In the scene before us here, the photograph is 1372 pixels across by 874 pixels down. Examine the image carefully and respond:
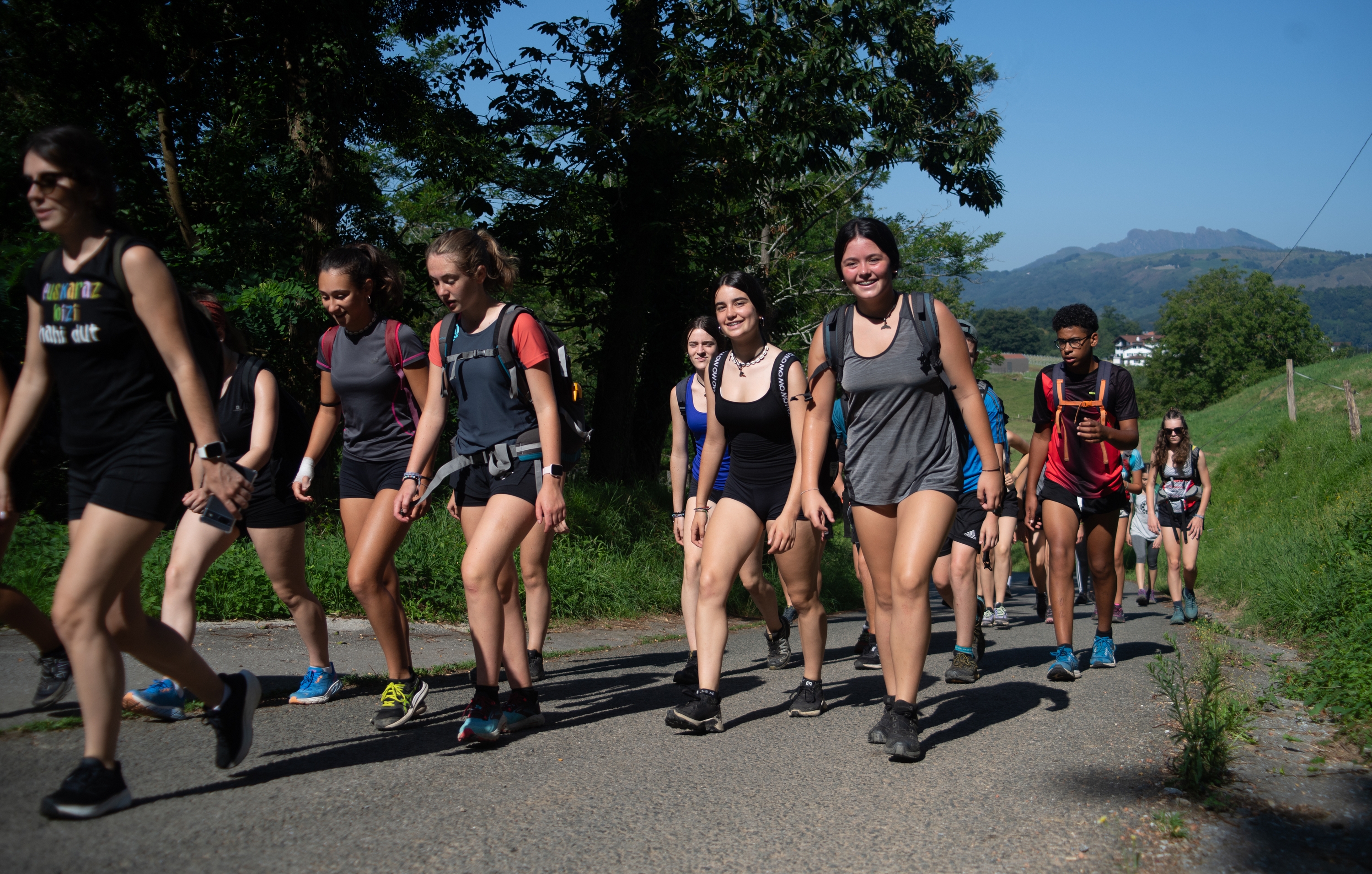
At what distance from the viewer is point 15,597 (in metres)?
4.41

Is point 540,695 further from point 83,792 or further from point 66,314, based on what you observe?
point 66,314

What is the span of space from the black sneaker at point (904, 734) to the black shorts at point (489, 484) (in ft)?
5.81

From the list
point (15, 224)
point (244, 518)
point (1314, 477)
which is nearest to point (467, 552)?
point (244, 518)

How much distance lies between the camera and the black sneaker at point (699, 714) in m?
4.62

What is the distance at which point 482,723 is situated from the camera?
13.8ft

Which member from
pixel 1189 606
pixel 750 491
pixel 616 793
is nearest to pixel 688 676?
pixel 750 491

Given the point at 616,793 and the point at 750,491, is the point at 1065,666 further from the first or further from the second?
the point at 616,793

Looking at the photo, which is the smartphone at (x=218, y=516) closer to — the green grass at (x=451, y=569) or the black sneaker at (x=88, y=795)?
the black sneaker at (x=88, y=795)

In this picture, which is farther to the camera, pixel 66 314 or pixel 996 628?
pixel 996 628

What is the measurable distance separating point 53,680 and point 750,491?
10.5 ft

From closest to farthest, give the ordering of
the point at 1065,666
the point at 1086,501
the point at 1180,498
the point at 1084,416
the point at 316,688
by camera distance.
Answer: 1. the point at 316,688
2. the point at 1084,416
3. the point at 1065,666
4. the point at 1086,501
5. the point at 1180,498

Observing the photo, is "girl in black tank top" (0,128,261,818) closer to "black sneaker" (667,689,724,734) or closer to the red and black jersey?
"black sneaker" (667,689,724,734)

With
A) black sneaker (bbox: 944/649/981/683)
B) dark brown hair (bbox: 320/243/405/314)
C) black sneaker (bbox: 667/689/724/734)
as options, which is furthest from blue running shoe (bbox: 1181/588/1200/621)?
dark brown hair (bbox: 320/243/405/314)

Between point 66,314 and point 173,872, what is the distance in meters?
1.72
